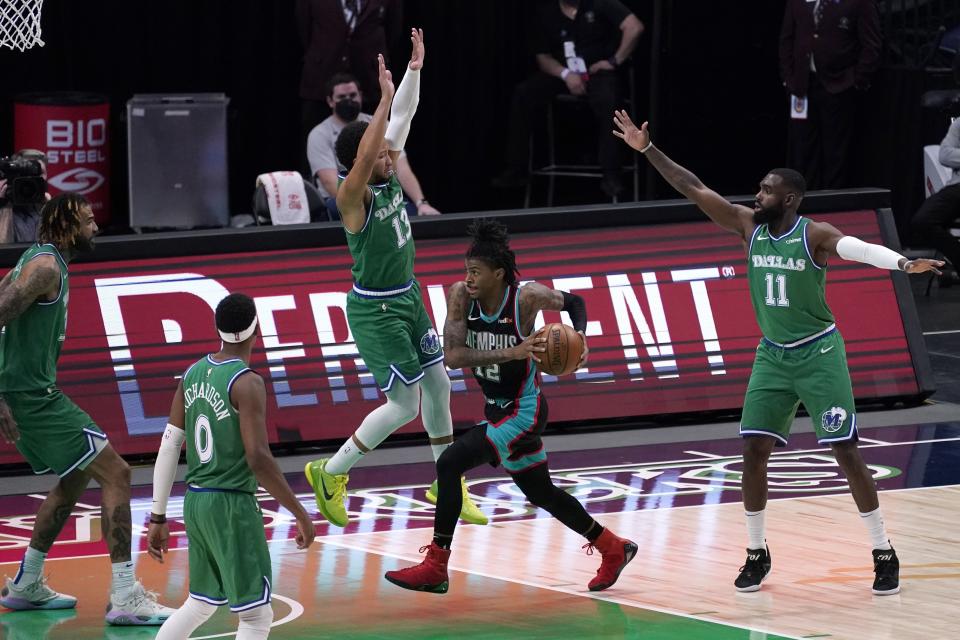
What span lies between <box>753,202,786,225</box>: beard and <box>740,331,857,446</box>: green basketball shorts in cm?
60

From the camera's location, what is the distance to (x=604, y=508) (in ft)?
34.2

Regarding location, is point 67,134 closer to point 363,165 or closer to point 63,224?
point 363,165

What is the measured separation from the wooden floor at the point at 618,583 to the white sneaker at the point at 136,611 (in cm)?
6

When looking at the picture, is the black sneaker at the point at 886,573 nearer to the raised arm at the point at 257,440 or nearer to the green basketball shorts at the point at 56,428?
the raised arm at the point at 257,440

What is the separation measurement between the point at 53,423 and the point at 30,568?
0.68m

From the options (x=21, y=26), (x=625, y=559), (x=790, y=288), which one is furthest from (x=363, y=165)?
(x=21, y=26)

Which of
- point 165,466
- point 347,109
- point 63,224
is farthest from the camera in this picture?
point 347,109

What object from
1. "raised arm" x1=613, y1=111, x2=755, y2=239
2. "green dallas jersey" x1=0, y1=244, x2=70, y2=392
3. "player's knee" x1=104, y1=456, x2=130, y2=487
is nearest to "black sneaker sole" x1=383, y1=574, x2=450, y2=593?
"player's knee" x1=104, y1=456, x2=130, y2=487

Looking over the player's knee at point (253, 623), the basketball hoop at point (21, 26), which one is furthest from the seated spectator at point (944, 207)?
the player's knee at point (253, 623)

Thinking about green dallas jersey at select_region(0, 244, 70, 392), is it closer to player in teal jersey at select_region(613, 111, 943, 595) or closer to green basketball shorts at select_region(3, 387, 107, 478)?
green basketball shorts at select_region(3, 387, 107, 478)

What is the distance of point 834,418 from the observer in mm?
8523

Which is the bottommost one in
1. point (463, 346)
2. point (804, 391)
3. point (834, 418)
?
point (834, 418)

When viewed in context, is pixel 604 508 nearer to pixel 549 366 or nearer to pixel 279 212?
pixel 549 366

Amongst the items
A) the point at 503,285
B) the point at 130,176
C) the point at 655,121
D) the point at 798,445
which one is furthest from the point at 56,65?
the point at 503,285
